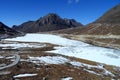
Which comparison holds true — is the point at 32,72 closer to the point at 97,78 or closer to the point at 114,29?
the point at 97,78

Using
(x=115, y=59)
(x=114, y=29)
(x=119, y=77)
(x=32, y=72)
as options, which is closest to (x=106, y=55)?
(x=115, y=59)

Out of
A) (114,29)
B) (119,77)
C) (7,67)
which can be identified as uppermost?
(114,29)

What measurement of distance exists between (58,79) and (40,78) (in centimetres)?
220

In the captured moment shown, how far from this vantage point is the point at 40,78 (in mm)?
26234

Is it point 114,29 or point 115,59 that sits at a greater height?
point 114,29

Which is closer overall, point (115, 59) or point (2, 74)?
point (2, 74)

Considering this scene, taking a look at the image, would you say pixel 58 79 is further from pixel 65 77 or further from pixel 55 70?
pixel 55 70

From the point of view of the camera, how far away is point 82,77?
1136 inches

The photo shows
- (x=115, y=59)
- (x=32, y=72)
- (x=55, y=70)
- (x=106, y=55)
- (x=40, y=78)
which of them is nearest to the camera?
(x=40, y=78)

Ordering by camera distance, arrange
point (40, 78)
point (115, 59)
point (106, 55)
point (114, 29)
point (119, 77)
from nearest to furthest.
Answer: point (40, 78), point (119, 77), point (115, 59), point (106, 55), point (114, 29)

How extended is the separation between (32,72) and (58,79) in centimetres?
417

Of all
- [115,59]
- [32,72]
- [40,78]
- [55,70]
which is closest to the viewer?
[40,78]

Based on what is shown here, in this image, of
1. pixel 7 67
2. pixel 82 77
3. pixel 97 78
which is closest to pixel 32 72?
pixel 7 67

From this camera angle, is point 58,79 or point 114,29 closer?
point 58,79
